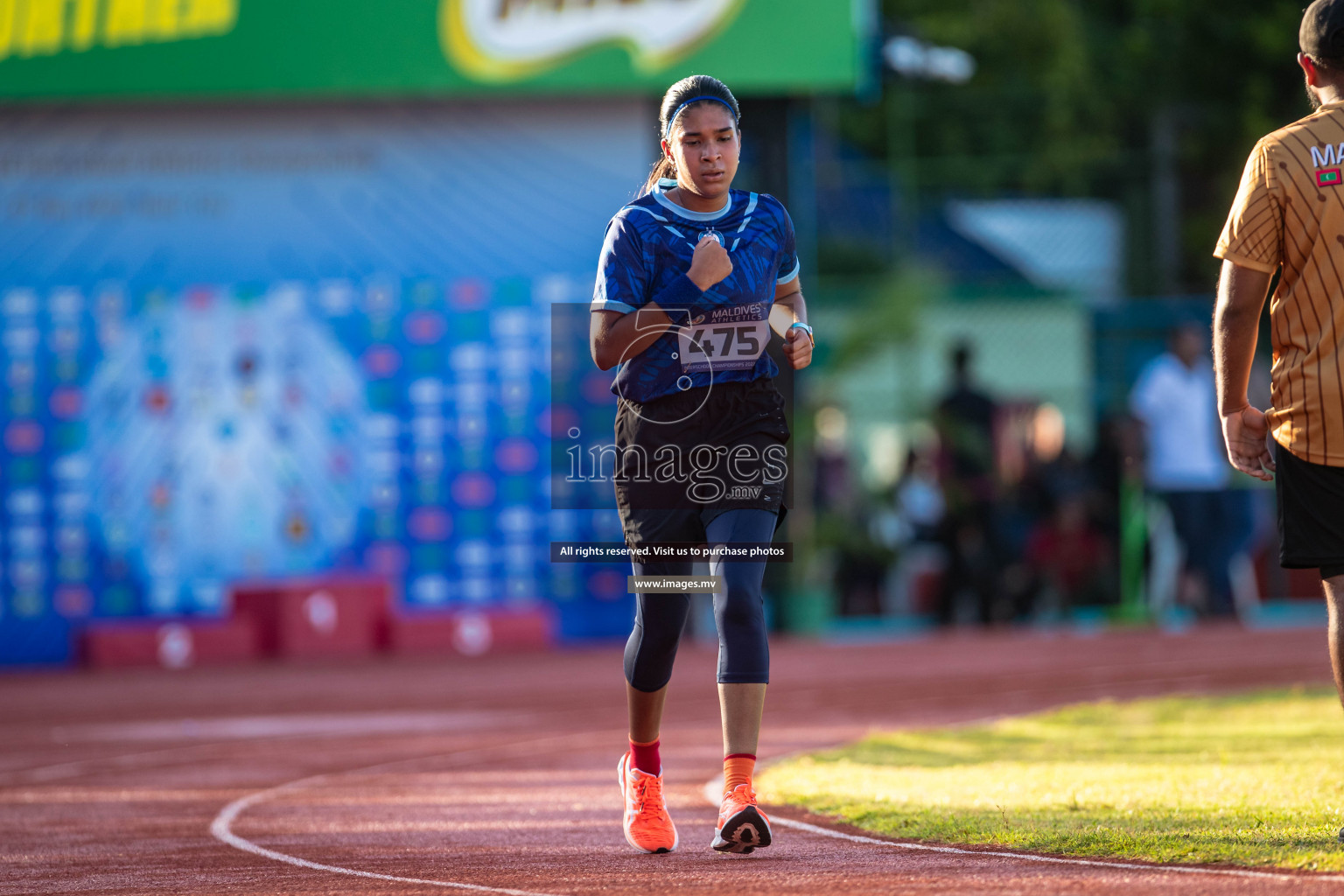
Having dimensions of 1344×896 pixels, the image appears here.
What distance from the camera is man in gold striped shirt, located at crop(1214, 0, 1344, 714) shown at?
4.53 m

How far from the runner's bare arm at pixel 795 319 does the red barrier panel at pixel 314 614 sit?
30.8ft

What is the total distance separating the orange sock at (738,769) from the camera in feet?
16.1

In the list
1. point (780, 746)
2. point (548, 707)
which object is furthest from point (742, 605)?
point (548, 707)

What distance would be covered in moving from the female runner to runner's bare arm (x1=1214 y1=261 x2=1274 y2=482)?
112 centimetres

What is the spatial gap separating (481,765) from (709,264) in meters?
3.51

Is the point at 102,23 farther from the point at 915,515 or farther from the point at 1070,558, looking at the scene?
the point at 1070,558

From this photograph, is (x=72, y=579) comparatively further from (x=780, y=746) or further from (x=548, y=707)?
(x=780, y=746)

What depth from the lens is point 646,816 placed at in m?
5.09

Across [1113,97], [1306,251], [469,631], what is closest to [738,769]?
[1306,251]

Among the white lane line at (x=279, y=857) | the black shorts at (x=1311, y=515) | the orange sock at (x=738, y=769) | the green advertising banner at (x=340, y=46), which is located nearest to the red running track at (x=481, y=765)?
the white lane line at (x=279, y=857)

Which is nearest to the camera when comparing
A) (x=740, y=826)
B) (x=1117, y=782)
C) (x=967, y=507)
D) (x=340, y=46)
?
(x=740, y=826)

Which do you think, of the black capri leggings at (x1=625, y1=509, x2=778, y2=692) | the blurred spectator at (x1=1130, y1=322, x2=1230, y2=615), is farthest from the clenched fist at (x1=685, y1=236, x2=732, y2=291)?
the blurred spectator at (x1=1130, y1=322, x2=1230, y2=615)

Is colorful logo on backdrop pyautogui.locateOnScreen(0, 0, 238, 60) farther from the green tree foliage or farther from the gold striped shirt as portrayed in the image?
the green tree foliage

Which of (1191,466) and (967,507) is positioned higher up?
(1191,466)
